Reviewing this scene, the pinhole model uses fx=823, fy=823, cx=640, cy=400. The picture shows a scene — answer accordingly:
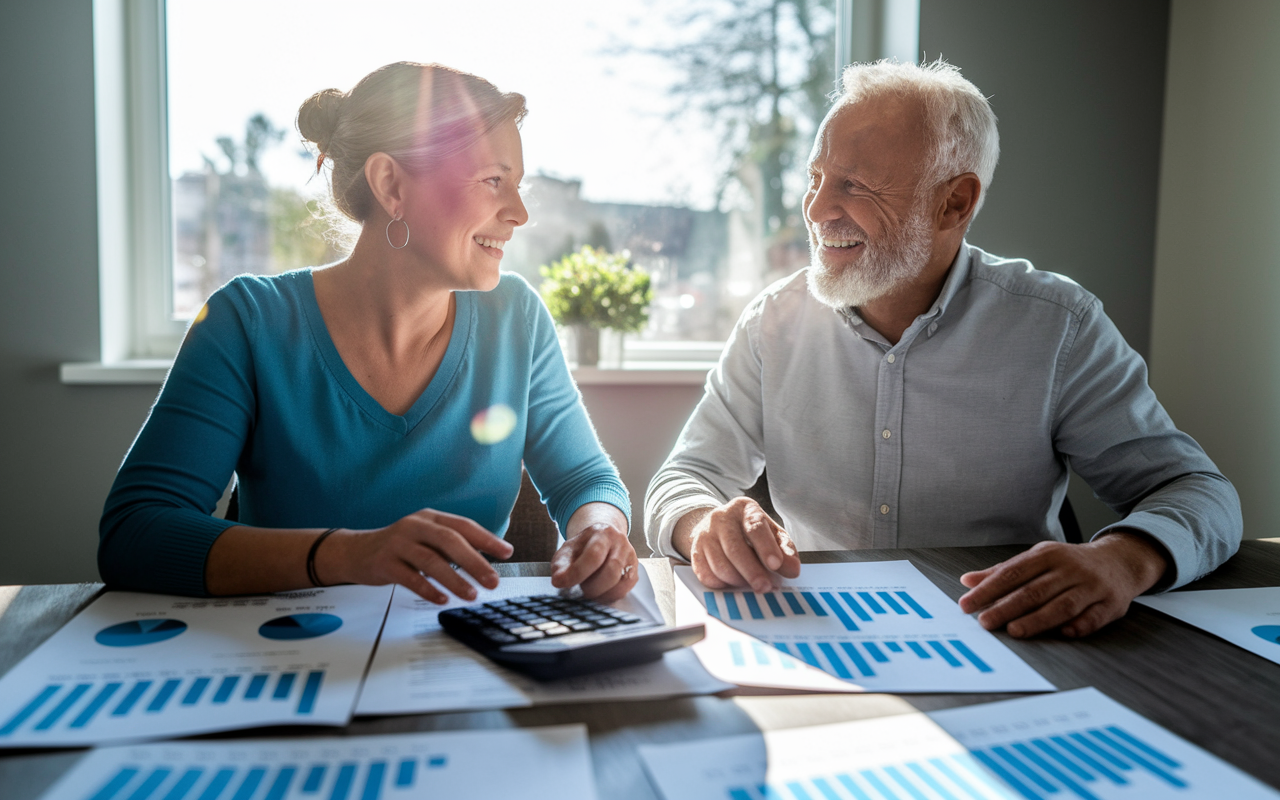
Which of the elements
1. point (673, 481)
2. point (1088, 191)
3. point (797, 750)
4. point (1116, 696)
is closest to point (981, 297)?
point (673, 481)

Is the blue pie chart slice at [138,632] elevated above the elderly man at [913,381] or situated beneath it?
situated beneath

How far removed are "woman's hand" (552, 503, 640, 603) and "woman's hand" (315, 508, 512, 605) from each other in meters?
0.08

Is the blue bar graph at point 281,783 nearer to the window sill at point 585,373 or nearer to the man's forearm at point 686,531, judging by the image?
the man's forearm at point 686,531

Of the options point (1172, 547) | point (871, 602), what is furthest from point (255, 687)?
point (1172, 547)

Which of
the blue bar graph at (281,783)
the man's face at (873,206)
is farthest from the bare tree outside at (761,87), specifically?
the blue bar graph at (281,783)

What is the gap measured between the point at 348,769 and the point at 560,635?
221 millimetres

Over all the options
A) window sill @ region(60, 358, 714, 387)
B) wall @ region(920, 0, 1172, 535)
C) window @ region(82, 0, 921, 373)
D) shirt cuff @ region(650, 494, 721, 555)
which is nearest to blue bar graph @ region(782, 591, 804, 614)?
shirt cuff @ region(650, 494, 721, 555)

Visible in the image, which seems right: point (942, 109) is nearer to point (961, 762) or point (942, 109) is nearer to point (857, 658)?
point (857, 658)

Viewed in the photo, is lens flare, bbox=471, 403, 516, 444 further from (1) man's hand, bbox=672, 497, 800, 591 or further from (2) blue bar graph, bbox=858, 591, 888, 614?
(2) blue bar graph, bbox=858, 591, 888, 614

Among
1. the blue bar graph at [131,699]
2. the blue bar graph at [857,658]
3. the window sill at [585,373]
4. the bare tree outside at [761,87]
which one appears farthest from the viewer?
the bare tree outside at [761,87]

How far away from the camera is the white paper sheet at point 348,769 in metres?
0.51

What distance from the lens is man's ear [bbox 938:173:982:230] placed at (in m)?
1.51

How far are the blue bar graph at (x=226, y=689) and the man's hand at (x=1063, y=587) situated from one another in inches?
26.7

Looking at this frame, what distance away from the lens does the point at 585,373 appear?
2.28m
